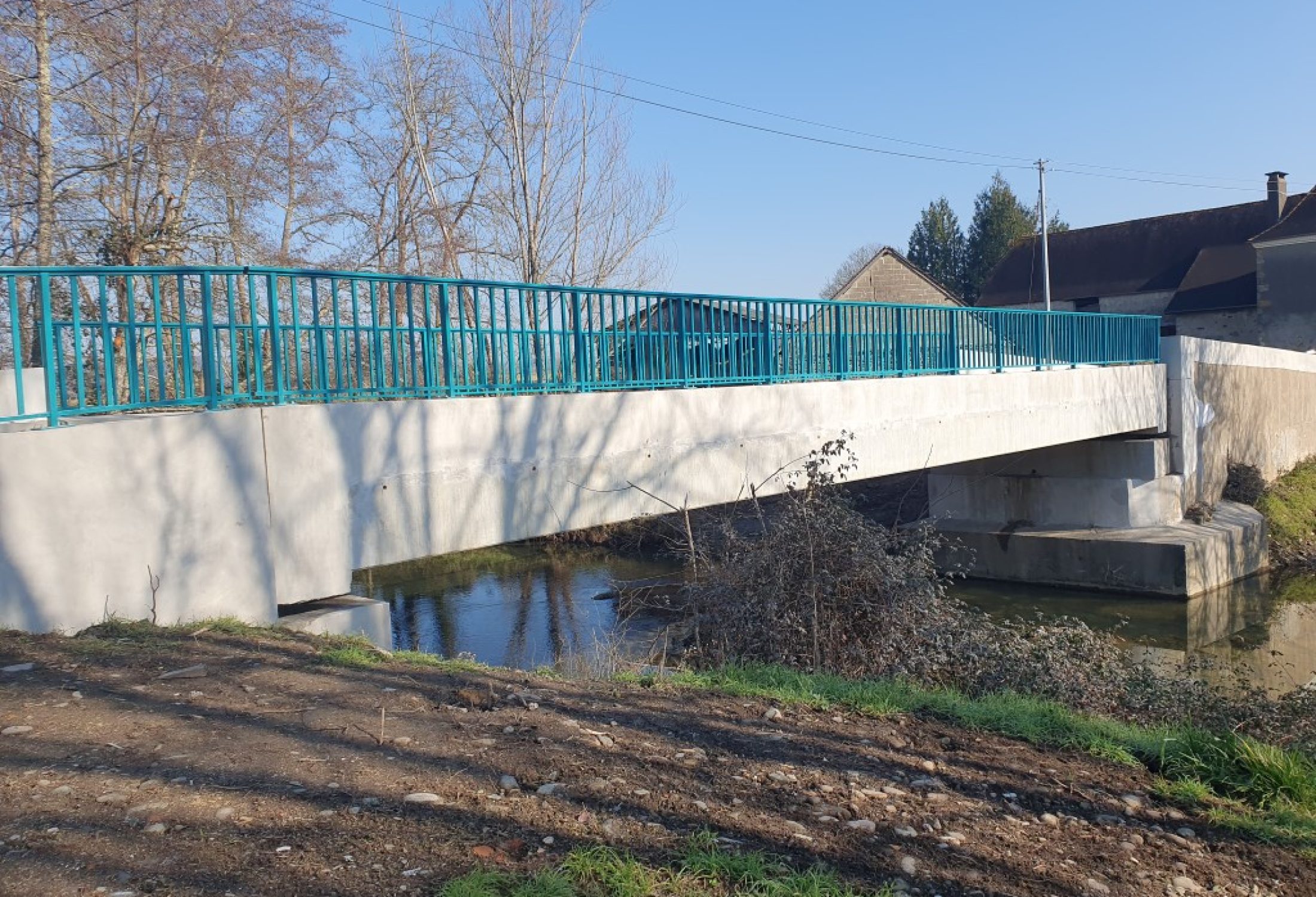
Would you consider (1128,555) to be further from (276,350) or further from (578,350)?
(276,350)

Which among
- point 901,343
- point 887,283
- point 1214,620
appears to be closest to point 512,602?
point 901,343

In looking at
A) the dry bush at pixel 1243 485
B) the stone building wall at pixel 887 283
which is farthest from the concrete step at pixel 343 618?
the stone building wall at pixel 887 283

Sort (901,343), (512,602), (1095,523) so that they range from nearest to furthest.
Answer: (901,343), (512,602), (1095,523)

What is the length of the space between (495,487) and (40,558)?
343cm

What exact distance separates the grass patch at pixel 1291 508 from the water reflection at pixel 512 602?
45.2ft

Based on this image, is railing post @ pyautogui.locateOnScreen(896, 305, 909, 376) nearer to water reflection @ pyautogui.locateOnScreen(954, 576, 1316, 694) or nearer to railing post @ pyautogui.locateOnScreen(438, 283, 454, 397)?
water reflection @ pyautogui.locateOnScreen(954, 576, 1316, 694)

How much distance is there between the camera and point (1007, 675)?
782cm

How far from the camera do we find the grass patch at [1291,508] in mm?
22344

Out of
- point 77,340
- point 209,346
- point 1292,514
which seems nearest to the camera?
point 77,340

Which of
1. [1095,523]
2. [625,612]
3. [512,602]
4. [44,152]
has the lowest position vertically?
[512,602]

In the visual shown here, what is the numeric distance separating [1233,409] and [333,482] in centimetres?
2280

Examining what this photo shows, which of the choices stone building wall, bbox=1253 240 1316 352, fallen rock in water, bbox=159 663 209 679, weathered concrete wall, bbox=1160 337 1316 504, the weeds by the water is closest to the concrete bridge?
fallen rock in water, bbox=159 663 209 679

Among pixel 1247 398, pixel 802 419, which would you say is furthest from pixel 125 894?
pixel 1247 398

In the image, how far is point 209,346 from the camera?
6355mm
